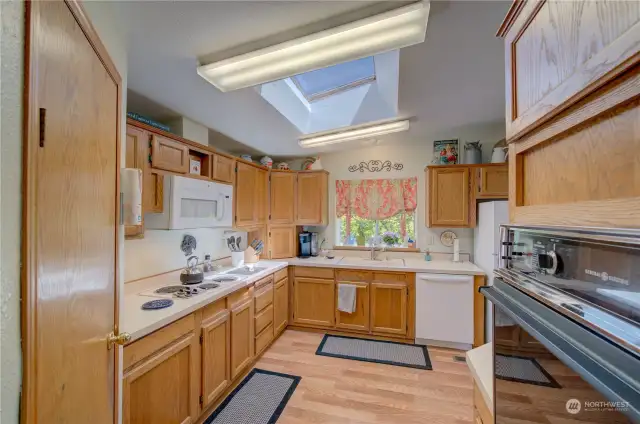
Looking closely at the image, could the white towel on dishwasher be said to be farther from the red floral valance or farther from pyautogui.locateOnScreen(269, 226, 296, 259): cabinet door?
the red floral valance

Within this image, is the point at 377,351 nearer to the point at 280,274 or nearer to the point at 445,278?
the point at 445,278

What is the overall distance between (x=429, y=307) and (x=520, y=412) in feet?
7.99

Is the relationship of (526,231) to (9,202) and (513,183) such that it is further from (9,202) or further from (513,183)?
(9,202)

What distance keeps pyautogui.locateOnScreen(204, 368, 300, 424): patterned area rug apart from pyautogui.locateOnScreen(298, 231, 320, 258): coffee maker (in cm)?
159

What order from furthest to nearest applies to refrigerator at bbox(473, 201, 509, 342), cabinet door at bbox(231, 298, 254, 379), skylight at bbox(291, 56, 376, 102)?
1. refrigerator at bbox(473, 201, 509, 342)
2. skylight at bbox(291, 56, 376, 102)
3. cabinet door at bbox(231, 298, 254, 379)

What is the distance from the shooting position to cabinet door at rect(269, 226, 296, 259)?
353 cm

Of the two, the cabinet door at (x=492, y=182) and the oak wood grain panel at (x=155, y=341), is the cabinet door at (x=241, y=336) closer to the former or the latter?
the oak wood grain panel at (x=155, y=341)

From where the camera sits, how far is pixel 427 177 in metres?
3.33

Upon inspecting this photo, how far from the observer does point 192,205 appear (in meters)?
2.07

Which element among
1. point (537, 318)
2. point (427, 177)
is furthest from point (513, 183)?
point (427, 177)

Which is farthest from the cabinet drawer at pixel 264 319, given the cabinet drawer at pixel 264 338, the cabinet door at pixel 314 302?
the cabinet door at pixel 314 302

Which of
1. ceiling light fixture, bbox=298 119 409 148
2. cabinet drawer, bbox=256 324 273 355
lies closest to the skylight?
ceiling light fixture, bbox=298 119 409 148

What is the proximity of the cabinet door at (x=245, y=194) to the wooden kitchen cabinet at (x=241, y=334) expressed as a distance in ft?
2.81

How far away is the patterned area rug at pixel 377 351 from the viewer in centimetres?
261
